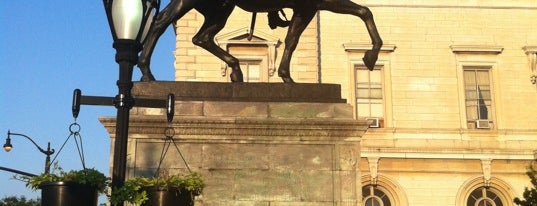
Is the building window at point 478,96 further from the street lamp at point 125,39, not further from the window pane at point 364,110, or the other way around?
the street lamp at point 125,39

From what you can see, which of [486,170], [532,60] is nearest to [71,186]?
[486,170]

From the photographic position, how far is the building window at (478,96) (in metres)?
26.7

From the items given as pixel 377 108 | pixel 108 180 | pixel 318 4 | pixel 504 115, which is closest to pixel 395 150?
pixel 377 108

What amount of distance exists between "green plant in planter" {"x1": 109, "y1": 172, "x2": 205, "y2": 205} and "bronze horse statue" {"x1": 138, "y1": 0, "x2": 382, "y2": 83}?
2.76 metres

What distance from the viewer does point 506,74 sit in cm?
2688

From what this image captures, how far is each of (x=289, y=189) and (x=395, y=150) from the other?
60.8 feet

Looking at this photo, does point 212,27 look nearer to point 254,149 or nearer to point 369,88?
point 254,149

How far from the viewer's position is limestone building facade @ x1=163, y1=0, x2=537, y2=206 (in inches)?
1016

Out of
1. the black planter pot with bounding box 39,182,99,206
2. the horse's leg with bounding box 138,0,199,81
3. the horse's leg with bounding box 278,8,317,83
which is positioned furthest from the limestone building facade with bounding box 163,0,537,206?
the black planter pot with bounding box 39,182,99,206

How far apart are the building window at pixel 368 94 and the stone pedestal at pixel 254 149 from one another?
61.4 ft

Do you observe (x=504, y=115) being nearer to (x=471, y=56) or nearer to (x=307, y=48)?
(x=471, y=56)

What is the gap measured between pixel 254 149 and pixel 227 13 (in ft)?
7.12

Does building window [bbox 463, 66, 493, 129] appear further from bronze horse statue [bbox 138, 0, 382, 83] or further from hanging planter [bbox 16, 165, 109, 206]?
hanging planter [bbox 16, 165, 109, 206]

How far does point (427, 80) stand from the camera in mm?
26781
